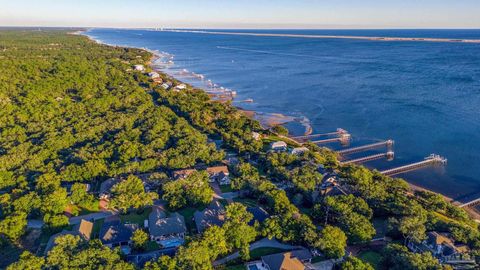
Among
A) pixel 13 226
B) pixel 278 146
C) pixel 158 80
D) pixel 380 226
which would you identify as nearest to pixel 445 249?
pixel 380 226

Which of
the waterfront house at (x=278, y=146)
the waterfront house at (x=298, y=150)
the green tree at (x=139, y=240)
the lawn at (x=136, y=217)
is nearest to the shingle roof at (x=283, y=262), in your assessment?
the green tree at (x=139, y=240)

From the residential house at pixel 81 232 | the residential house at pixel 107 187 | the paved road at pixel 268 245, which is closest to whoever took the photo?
the residential house at pixel 81 232

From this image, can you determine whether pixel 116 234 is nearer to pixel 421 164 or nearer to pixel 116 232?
pixel 116 232

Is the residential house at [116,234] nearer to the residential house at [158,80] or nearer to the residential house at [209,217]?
the residential house at [209,217]

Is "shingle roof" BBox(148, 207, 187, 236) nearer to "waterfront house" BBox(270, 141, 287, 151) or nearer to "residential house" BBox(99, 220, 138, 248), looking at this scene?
"residential house" BBox(99, 220, 138, 248)

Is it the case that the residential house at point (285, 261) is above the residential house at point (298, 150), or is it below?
below

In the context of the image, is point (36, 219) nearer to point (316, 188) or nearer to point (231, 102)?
point (316, 188)

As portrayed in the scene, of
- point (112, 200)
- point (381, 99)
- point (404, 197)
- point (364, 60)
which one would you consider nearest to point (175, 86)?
point (381, 99)
